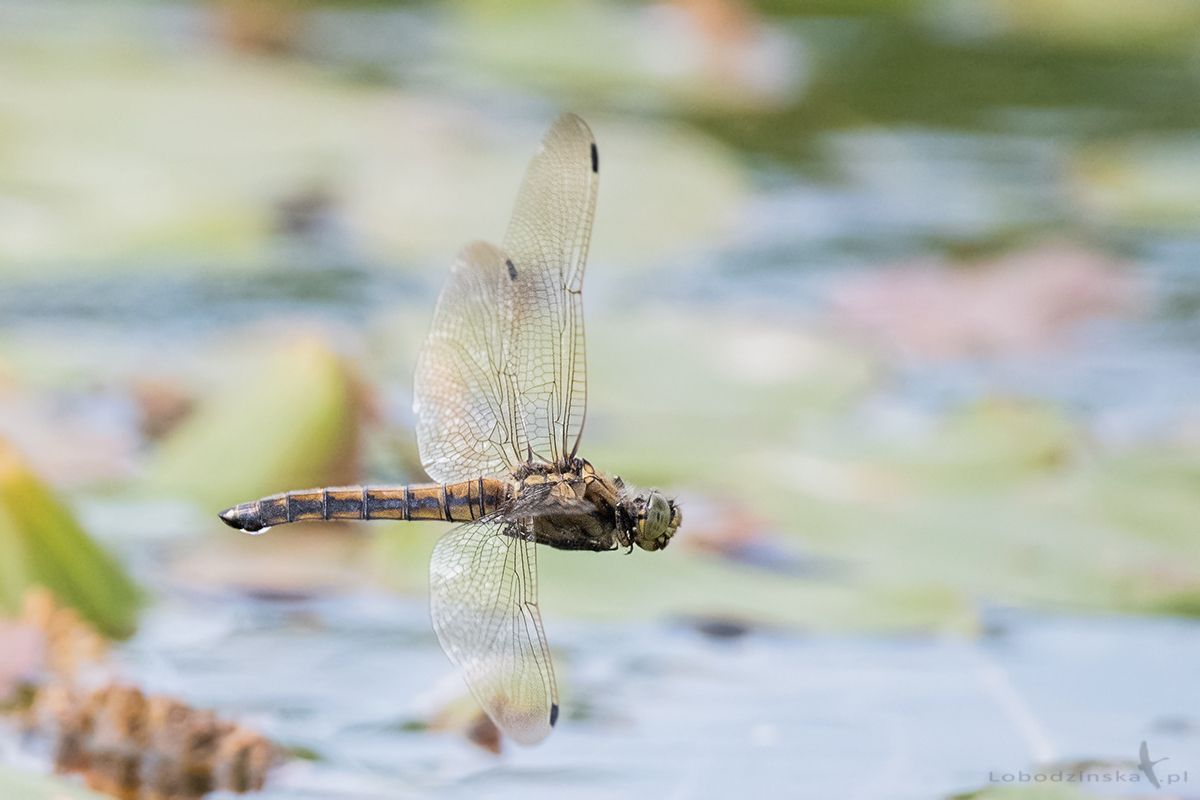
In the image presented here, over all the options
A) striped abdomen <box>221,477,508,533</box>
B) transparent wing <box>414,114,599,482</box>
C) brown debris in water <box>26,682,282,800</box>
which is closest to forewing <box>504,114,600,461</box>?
transparent wing <box>414,114,599,482</box>

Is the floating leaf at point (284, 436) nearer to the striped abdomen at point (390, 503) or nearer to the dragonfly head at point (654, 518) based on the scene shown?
the striped abdomen at point (390, 503)

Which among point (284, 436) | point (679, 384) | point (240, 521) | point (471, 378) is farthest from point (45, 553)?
point (679, 384)

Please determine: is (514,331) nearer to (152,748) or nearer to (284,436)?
(284,436)

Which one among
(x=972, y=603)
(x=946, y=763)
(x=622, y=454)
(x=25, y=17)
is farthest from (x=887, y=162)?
(x=25, y=17)

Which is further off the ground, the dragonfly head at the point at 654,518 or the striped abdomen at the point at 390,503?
the striped abdomen at the point at 390,503

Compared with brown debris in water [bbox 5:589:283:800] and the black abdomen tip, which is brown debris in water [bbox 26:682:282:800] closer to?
brown debris in water [bbox 5:589:283:800]

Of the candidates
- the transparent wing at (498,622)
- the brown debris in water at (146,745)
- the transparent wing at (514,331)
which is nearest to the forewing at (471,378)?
the transparent wing at (514,331)

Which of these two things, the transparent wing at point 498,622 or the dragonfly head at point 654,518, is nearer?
the transparent wing at point 498,622
